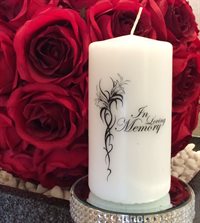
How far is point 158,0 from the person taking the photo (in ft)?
1.45

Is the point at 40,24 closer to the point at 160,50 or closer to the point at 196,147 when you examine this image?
the point at 160,50

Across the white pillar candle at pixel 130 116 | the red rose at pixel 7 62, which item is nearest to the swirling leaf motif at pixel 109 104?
the white pillar candle at pixel 130 116

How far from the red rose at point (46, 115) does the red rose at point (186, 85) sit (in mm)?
101

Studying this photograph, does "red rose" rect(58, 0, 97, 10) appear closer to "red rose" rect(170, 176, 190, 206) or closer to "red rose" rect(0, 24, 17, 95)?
"red rose" rect(0, 24, 17, 95)

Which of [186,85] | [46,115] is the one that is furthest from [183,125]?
[46,115]

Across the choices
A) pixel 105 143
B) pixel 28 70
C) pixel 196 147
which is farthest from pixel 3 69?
pixel 196 147

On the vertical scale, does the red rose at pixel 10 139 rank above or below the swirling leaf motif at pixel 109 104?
below

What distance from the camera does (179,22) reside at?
0.44 metres

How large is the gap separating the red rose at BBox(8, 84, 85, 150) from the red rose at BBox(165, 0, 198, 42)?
0.38 ft

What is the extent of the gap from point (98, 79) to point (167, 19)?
15 cm

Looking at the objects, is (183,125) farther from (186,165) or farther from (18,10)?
(18,10)

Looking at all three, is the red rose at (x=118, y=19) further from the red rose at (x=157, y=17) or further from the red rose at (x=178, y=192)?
the red rose at (x=178, y=192)

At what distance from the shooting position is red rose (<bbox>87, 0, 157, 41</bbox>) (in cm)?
40

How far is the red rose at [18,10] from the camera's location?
42 centimetres
